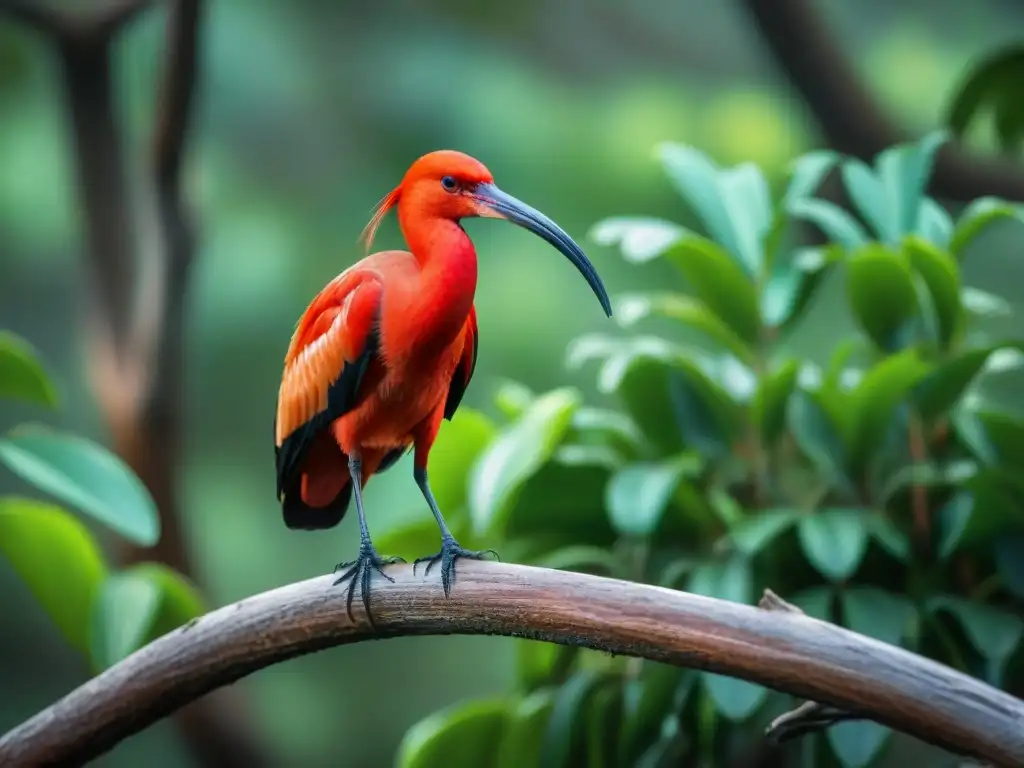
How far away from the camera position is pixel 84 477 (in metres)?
1.85

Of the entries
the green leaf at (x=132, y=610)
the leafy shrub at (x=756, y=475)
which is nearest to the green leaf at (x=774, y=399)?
the leafy shrub at (x=756, y=475)

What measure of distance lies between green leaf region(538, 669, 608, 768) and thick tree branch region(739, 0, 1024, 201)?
A: 5.38 ft

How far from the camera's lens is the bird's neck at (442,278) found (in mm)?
1035

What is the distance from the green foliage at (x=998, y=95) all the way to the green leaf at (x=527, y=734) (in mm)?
1420

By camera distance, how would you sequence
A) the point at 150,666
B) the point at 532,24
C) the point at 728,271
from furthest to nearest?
the point at 532,24 → the point at 728,271 → the point at 150,666

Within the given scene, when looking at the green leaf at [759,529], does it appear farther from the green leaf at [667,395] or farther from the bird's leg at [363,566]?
the bird's leg at [363,566]

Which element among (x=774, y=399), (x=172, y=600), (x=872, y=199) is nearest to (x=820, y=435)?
(x=774, y=399)

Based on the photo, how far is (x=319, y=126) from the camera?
3240 millimetres

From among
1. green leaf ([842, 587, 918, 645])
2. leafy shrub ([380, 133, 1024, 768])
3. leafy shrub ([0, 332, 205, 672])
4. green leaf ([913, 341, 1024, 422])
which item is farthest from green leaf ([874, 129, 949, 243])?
leafy shrub ([0, 332, 205, 672])

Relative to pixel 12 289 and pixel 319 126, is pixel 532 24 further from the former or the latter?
pixel 12 289

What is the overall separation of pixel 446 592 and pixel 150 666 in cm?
40

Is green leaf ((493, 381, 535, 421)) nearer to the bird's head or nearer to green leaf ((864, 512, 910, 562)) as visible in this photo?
green leaf ((864, 512, 910, 562))

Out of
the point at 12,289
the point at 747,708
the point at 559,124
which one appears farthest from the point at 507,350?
the point at 747,708

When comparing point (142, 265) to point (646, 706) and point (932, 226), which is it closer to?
point (646, 706)
